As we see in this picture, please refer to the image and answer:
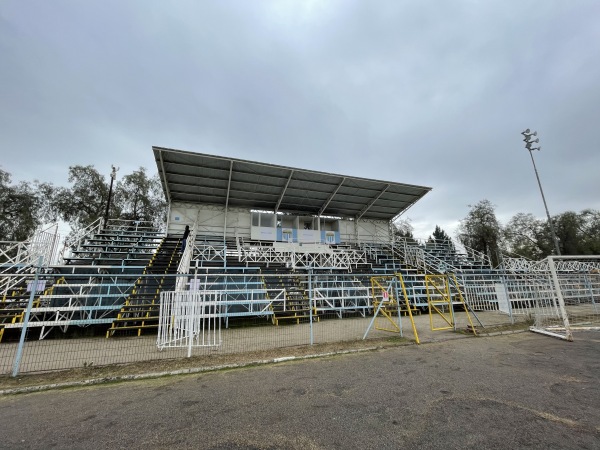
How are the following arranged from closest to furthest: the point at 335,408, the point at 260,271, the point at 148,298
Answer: the point at 335,408, the point at 148,298, the point at 260,271

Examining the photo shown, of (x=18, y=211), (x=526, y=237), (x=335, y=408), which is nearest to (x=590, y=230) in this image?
(x=526, y=237)

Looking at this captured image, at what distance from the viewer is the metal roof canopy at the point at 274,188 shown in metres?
17.8

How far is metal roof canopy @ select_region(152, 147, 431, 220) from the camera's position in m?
17.8

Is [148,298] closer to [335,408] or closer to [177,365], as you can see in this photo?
[177,365]

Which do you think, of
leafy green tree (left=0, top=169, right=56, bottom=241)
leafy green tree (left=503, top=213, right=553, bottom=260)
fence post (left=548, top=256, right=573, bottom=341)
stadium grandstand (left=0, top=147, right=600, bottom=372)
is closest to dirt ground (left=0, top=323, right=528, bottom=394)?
stadium grandstand (left=0, top=147, right=600, bottom=372)

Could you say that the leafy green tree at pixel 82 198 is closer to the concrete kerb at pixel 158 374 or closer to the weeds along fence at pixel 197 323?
the weeds along fence at pixel 197 323

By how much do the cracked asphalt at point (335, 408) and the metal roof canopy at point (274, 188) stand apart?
14.9 metres

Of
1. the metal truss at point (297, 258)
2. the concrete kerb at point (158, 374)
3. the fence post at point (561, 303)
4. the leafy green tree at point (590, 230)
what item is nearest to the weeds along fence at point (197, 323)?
the concrete kerb at point (158, 374)

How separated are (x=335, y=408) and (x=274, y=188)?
17.8 m

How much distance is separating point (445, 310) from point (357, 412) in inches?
537

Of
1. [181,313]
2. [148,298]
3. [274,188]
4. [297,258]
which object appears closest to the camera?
[181,313]

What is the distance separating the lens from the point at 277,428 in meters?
3.08

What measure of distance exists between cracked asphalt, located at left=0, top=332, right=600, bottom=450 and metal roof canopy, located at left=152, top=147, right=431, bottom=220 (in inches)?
585

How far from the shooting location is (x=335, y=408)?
3555 mm
